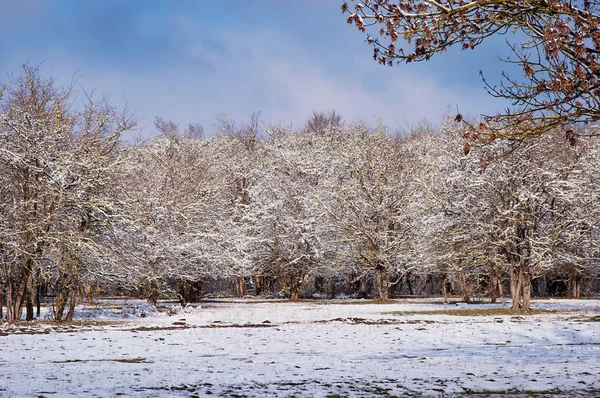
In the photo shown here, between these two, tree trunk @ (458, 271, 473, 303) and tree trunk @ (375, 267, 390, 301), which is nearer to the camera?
tree trunk @ (458, 271, 473, 303)

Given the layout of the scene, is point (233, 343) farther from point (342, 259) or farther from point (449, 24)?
point (342, 259)

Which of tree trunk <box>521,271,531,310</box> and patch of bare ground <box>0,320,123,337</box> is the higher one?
tree trunk <box>521,271,531,310</box>

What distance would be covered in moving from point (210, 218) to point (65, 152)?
15066 millimetres

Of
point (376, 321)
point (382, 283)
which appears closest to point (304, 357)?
point (376, 321)

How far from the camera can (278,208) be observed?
43.0 m

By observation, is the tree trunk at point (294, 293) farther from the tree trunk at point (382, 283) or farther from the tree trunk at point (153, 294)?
the tree trunk at point (153, 294)

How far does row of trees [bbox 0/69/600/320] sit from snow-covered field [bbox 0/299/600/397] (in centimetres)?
322

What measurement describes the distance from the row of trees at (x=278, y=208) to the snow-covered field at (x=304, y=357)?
322 cm

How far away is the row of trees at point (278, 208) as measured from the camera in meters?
21.0

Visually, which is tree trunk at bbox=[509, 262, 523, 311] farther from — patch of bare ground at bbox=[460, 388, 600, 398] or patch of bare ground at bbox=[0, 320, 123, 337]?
patch of bare ground at bbox=[460, 388, 600, 398]

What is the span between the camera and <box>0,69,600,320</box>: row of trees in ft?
68.7

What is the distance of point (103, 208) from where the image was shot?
21.7 m

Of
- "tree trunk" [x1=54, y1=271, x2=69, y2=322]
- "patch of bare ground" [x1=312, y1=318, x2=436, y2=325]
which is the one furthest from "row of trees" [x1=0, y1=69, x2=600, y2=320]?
"patch of bare ground" [x1=312, y1=318, x2=436, y2=325]

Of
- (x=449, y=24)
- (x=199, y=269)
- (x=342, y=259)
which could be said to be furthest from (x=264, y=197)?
(x=449, y=24)
